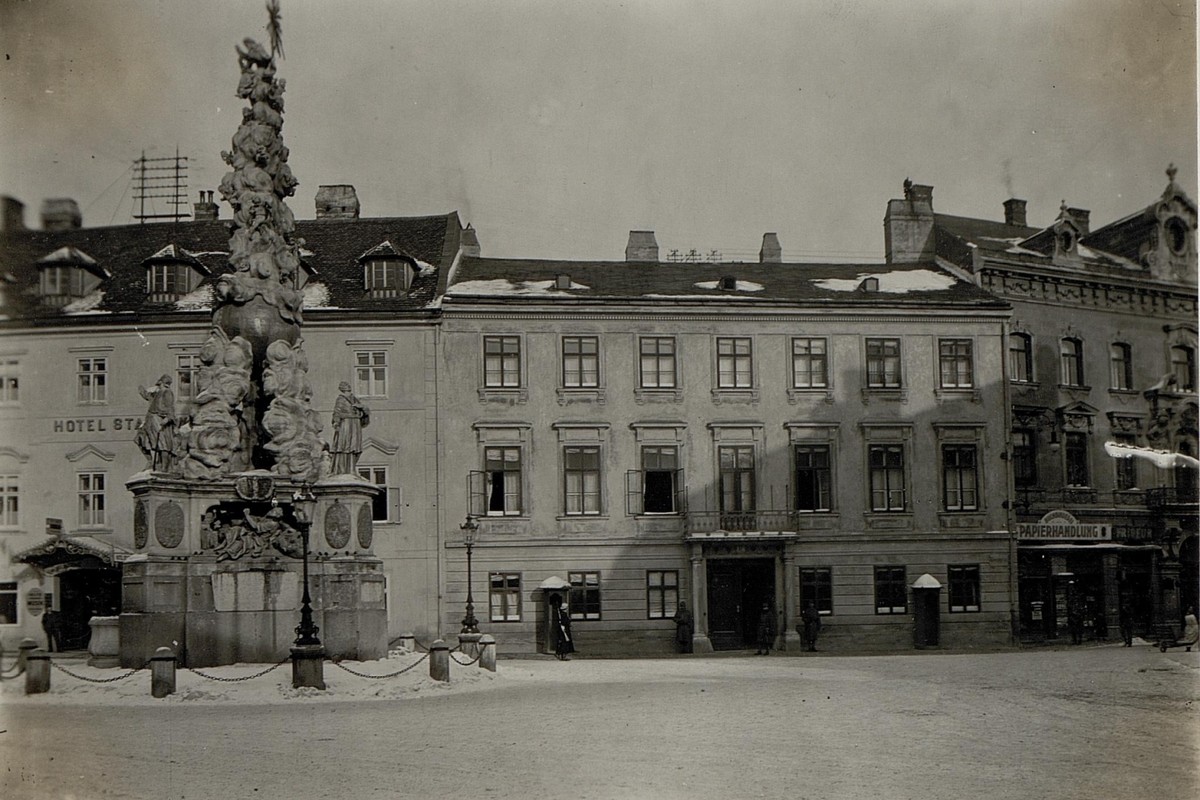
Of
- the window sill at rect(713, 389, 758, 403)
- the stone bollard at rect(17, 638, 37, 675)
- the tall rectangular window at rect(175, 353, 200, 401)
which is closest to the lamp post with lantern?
the stone bollard at rect(17, 638, 37, 675)

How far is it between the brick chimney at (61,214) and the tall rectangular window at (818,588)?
46.8 feet

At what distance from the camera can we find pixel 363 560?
17078 mm

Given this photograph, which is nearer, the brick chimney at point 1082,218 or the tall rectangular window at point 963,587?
the brick chimney at point 1082,218

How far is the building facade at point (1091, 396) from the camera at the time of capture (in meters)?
20.1

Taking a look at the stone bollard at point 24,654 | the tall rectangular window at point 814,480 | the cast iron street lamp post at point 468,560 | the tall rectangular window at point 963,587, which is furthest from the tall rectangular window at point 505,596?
the stone bollard at point 24,654

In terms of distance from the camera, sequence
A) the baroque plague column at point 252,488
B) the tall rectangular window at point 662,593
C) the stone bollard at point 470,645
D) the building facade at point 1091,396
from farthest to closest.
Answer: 1. the tall rectangular window at point 662,593
2. the building facade at point 1091,396
3. the stone bollard at point 470,645
4. the baroque plague column at point 252,488

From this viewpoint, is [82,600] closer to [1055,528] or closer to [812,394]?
[812,394]

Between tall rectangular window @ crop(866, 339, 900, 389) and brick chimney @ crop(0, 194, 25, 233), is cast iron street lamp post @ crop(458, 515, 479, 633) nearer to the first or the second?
tall rectangular window @ crop(866, 339, 900, 389)

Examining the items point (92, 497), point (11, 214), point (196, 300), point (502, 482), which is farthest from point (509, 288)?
point (11, 214)

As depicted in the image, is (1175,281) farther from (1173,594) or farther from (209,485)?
(209,485)

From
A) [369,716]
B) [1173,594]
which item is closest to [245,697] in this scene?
[369,716]

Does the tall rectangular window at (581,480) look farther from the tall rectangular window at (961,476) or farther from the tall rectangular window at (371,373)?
the tall rectangular window at (961,476)

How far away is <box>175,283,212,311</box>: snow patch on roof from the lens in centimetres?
2286

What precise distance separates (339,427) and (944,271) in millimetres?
13683
